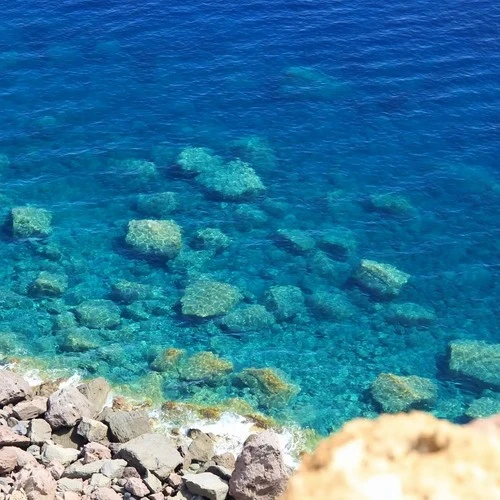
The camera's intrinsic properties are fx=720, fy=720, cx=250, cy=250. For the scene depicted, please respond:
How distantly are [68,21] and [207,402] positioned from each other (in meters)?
45.4

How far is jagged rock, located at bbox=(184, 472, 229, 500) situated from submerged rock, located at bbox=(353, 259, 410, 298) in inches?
675

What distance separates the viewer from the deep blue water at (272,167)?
37.5 m

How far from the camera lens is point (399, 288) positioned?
41.2 metres

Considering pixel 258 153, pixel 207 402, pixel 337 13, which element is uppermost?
pixel 337 13

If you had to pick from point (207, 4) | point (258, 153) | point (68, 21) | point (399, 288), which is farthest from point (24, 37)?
point (399, 288)

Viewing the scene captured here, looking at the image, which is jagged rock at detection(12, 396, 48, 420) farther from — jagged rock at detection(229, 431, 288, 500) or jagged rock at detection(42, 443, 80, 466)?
jagged rock at detection(229, 431, 288, 500)

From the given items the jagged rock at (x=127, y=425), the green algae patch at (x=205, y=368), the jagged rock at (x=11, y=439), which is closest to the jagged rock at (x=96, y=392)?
the jagged rock at (x=127, y=425)

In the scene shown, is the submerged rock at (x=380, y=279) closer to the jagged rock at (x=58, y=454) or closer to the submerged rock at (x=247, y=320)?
the submerged rock at (x=247, y=320)

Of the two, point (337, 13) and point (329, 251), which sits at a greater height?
point (337, 13)

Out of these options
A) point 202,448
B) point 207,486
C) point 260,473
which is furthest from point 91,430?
point 260,473

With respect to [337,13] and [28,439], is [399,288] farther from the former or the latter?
[337,13]

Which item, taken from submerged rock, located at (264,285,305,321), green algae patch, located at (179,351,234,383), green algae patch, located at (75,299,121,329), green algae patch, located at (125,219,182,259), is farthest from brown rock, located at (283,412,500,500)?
green algae patch, located at (125,219,182,259)

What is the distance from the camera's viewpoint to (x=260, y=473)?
2628 centimetres

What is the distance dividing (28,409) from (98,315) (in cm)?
838
